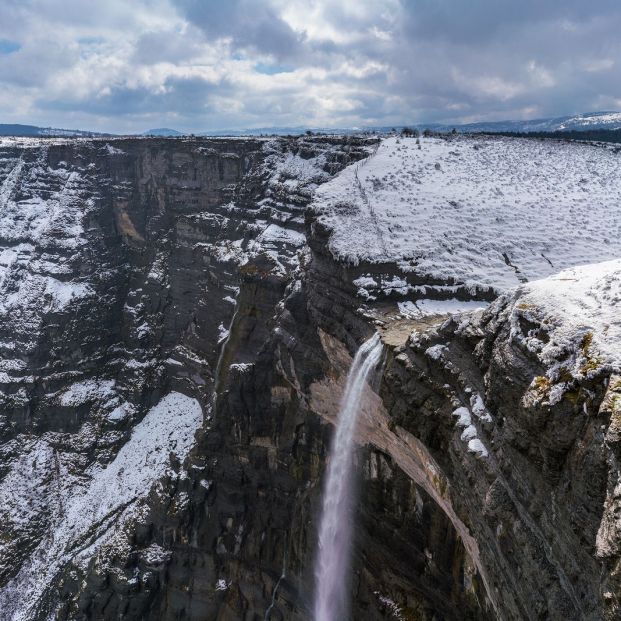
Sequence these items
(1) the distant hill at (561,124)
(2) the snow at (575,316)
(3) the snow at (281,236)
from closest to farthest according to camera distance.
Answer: (2) the snow at (575,316), (3) the snow at (281,236), (1) the distant hill at (561,124)

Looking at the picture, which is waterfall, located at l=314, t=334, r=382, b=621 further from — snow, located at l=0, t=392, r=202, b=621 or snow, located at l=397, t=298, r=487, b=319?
snow, located at l=0, t=392, r=202, b=621

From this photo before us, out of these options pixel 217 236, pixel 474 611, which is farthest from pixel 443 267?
pixel 217 236

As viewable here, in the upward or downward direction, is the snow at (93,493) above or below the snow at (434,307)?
below

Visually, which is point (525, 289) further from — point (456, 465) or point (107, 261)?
point (107, 261)

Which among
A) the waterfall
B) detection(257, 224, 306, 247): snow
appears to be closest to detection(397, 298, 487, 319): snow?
the waterfall

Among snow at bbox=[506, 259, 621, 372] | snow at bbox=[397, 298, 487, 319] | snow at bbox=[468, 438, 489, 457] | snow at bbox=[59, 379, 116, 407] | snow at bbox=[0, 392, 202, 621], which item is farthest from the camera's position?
snow at bbox=[59, 379, 116, 407]

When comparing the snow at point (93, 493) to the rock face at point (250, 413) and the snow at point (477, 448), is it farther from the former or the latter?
the snow at point (477, 448)

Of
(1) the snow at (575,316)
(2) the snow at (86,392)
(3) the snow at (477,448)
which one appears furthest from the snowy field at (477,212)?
(2) the snow at (86,392)
